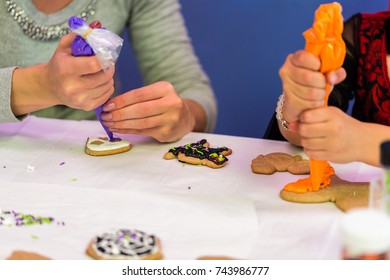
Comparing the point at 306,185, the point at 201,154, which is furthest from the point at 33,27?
the point at 306,185

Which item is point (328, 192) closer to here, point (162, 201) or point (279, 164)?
point (279, 164)

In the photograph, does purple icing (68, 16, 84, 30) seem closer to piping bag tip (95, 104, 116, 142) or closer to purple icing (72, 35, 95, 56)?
purple icing (72, 35, 95, 56)

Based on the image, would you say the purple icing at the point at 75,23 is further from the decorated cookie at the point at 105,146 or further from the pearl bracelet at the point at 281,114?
the pearl bracelet at the point at 281,114

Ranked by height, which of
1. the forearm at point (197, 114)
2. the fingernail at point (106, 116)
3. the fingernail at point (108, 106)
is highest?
the fingernail at point (108, 106)

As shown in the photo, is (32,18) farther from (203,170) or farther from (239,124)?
(239,124)

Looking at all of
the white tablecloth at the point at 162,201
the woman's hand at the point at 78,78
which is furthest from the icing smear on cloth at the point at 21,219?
the woman's hand at the point at 78,78

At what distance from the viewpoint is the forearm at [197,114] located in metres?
1.38

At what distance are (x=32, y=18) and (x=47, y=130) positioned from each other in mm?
284

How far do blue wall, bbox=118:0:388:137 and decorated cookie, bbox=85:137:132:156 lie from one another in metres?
0.71

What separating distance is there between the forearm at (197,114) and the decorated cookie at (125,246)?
57cm

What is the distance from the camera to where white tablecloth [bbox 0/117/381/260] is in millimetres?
839

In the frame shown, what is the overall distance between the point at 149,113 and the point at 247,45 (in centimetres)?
70

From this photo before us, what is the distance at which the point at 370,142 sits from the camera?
3.05ft

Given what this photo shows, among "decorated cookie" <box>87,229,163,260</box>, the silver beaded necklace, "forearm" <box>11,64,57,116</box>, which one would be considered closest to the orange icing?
"decorated cookie" <box>87,229,163,260</box>
